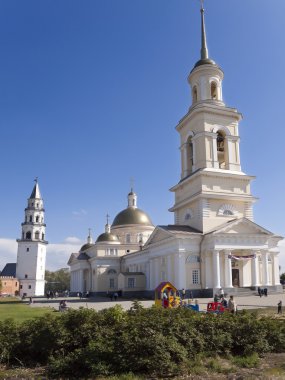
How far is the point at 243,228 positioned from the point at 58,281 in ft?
284

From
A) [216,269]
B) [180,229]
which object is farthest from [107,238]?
[216,269]

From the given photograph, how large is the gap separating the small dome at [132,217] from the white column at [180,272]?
28.1 metres

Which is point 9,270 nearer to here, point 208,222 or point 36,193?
point 36,193

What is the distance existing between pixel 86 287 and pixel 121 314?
50.5m

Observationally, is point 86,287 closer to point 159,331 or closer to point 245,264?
point 245,264

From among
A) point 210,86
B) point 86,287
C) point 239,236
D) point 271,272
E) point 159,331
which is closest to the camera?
point 159,331

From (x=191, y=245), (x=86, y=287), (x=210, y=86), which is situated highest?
(x=210, y=86)

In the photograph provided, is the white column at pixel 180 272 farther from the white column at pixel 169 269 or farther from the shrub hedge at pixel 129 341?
the shrub hedge at pixel 129 341

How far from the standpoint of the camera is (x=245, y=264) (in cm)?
3550

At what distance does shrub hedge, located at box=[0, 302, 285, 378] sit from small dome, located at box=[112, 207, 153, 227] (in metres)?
51.4

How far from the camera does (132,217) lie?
6253 centimetres

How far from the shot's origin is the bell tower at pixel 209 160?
121 feet

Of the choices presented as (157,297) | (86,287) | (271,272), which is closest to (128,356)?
(157,297)

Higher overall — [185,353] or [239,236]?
[239,236]
